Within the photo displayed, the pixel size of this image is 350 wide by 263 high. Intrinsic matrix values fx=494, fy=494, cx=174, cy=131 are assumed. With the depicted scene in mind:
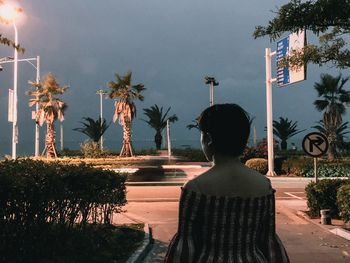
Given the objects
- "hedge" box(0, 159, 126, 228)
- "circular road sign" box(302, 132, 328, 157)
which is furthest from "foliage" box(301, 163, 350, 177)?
"hedge" box(0, 159, 126, 228)

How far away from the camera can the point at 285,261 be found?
2.20m

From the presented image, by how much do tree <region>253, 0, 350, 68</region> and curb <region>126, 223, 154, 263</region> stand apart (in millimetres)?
5210

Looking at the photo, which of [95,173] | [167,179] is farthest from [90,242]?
[167,179]

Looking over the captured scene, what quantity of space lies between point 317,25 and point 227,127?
9.44m

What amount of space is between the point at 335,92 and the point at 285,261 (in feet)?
133

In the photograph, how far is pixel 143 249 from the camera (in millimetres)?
8352

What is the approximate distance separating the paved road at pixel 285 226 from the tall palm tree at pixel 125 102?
93.5 ft

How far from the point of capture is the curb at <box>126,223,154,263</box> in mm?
7625

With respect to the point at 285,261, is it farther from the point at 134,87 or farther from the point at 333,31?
the point at 134,87

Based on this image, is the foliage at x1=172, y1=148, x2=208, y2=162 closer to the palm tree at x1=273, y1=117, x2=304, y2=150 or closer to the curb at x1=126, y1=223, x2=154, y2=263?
the palm tree at x1=273, y1=117, x2=304, y2=150

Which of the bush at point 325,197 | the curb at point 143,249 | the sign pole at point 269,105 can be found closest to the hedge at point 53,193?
the curb at point 143,249

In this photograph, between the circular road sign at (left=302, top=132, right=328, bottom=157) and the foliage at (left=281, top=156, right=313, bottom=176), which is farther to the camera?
the foliage at (left=281, top=156, right=313, bottom=176)

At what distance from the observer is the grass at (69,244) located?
5.86 metres

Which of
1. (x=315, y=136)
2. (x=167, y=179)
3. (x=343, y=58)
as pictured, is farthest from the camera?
(x=167, y=179)
